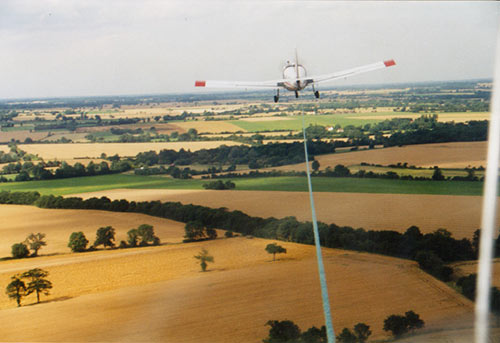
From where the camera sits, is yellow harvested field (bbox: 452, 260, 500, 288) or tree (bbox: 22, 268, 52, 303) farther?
tree (bbox: 22, 268, 52, 303)

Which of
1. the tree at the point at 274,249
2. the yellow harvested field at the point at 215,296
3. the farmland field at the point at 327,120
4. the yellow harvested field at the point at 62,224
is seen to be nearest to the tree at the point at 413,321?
the yellow harvested field at the point at 215,296

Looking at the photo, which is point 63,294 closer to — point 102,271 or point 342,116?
point 102,271

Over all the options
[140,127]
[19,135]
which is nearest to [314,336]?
[140,127]

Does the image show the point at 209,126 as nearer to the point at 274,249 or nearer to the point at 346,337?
the point at 274,249

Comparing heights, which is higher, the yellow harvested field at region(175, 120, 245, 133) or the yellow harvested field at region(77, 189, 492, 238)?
the yellow harvested field at region(175, 120, 245, 133)

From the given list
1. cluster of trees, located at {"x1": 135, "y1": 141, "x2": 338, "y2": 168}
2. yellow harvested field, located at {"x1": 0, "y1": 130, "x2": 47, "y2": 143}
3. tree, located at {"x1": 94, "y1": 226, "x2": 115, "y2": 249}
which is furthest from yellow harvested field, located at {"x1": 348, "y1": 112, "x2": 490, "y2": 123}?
yellow harvested field, located at {"x1": 0, "y1": 130, "x2": 47, "y2": 143}

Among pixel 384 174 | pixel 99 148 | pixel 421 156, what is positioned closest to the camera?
pixel 384 174

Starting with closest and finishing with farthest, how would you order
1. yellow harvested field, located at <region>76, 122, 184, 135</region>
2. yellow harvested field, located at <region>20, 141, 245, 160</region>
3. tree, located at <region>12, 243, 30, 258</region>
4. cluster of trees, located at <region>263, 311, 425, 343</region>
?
cluster of trees, located at <region>263, 311, 425, 343</region>
tree, located at <region>12, 243, 30, 258</region>
yellow harvested field, located at <region>20, 141, 245, 160</region>
yellow harvested field, located at <region>76, 122, 184, 135</region>

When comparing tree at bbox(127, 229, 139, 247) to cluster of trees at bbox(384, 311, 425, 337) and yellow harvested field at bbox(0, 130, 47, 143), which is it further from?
yellow harvested field at bbox(0, 130, 47, 143)
